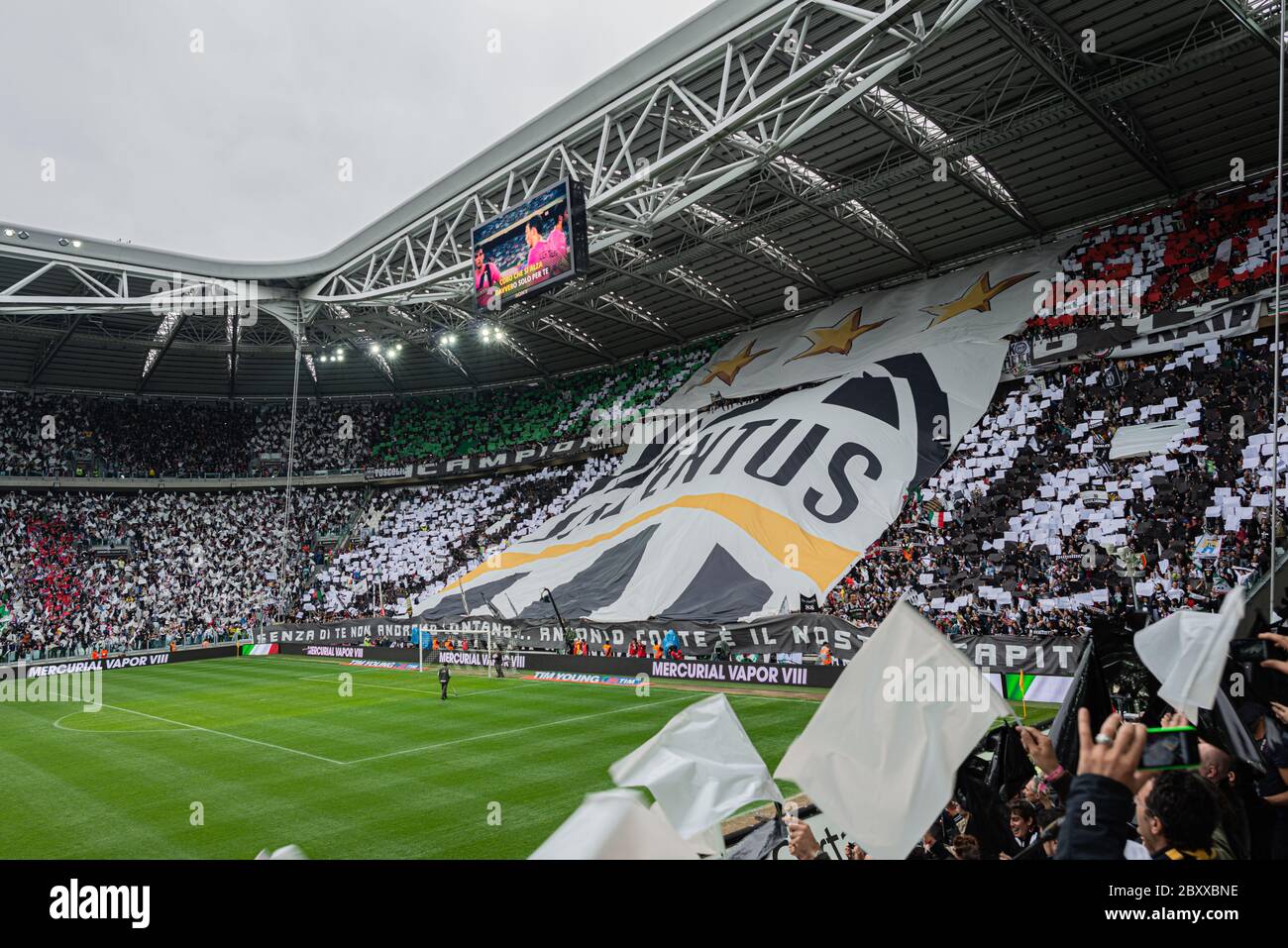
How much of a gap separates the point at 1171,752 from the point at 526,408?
52004 millimetres

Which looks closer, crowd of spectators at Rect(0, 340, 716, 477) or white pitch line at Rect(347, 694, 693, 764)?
white pitch line at Rect(347, 694, 693, 764)

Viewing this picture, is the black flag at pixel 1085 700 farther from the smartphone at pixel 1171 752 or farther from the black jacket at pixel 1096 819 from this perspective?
the black jacket at pixel 1096 819

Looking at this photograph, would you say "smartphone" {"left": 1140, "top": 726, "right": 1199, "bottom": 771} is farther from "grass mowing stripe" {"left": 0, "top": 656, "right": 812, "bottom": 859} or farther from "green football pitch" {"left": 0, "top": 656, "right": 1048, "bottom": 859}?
"grass mowing stripe" {"left": 0, "top": 656, "right": 812, "bottom": 859}

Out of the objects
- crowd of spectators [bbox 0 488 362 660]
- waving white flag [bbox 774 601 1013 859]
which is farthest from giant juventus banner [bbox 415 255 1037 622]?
waving white flag [bbox 774 601 1013 859]

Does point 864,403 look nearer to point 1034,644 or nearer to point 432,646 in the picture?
point 1034,644

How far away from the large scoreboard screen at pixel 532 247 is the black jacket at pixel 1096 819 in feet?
73.9

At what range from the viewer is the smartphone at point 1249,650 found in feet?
18.0

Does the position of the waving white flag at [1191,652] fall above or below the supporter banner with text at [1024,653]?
above

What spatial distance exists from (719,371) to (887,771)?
40.1 metres

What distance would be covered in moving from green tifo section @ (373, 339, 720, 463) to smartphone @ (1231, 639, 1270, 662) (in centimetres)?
3948

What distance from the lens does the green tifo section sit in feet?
153

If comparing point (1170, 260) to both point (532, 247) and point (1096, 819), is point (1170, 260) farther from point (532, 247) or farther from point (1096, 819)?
point (1096, 819)

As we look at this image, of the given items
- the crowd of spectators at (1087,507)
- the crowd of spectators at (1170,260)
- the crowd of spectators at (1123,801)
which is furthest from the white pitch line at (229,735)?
the crowd of spectators at (1170,260)

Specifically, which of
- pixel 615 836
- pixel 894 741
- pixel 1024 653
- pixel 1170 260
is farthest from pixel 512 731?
pixel 1170 260
